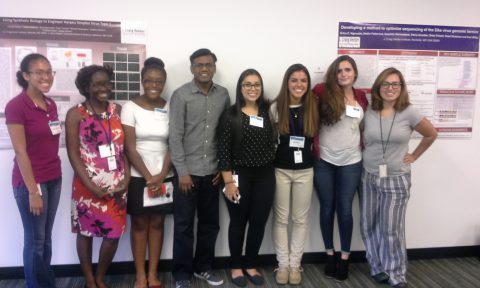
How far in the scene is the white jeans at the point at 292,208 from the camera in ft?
8.27

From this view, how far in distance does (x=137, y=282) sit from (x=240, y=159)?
45.4 inches

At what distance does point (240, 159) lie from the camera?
2379mm

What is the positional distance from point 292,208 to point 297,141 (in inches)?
20.6

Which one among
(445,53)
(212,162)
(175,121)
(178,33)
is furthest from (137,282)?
(445,53)

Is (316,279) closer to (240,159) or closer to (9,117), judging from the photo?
(240,159)

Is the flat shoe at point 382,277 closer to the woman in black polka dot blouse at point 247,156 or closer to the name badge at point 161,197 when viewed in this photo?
the woman in black polka dot blouse at point 247,156

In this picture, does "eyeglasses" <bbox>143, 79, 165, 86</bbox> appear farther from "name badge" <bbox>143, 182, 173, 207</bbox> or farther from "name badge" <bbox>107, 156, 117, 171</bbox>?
"name badge" <bbox>143, 182, 173, 207</bbox>

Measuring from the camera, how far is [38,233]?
2115mm

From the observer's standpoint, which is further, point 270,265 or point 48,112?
point 270,265

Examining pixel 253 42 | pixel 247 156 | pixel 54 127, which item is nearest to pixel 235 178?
pixel 247 156

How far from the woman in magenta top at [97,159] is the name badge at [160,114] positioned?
0.24 metres

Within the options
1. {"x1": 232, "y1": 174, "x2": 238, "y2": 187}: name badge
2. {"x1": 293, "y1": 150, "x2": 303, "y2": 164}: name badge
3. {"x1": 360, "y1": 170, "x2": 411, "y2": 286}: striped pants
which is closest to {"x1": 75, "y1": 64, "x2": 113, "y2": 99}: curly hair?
{"x1": 232, "y1": 174, "x2": 238, "y2": 187}: name badge

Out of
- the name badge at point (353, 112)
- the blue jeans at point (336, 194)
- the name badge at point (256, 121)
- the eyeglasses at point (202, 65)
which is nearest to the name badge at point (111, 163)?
the eyeglasses at point (202, 65)

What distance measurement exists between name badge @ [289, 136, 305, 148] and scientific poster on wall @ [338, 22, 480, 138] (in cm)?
79
